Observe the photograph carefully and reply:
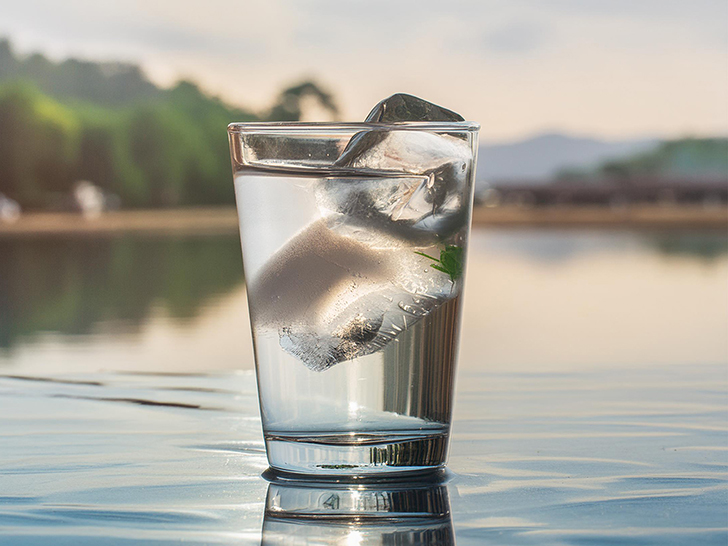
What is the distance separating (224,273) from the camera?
4.22 m

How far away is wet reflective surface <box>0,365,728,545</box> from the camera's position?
0.64 metres

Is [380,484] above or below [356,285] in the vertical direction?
below

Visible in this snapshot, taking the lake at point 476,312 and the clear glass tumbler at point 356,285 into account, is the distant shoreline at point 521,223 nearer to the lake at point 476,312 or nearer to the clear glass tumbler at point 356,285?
the lake at point 476,312

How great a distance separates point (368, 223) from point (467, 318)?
1.74 meters

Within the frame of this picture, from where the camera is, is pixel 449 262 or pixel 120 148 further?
pixel 120 148

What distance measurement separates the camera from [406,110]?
0.80 metres

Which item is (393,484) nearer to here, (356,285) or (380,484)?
(380,484)

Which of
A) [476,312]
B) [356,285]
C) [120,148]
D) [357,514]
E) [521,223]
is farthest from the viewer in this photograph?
[120,148]

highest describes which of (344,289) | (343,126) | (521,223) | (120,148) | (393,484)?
(343,126)

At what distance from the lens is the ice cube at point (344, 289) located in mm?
770

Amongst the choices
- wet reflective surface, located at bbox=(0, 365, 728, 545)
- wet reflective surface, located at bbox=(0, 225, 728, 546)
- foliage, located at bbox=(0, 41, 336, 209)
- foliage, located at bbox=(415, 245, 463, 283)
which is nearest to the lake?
wet reflective surface, located at bbox=(0, 225, 728, 546)

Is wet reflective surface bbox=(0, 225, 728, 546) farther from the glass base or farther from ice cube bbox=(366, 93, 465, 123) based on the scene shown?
ice cube bbox=(366, 93, 465, 123)

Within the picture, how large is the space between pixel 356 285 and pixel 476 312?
187 cm

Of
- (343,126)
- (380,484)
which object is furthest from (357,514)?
(343,126)
